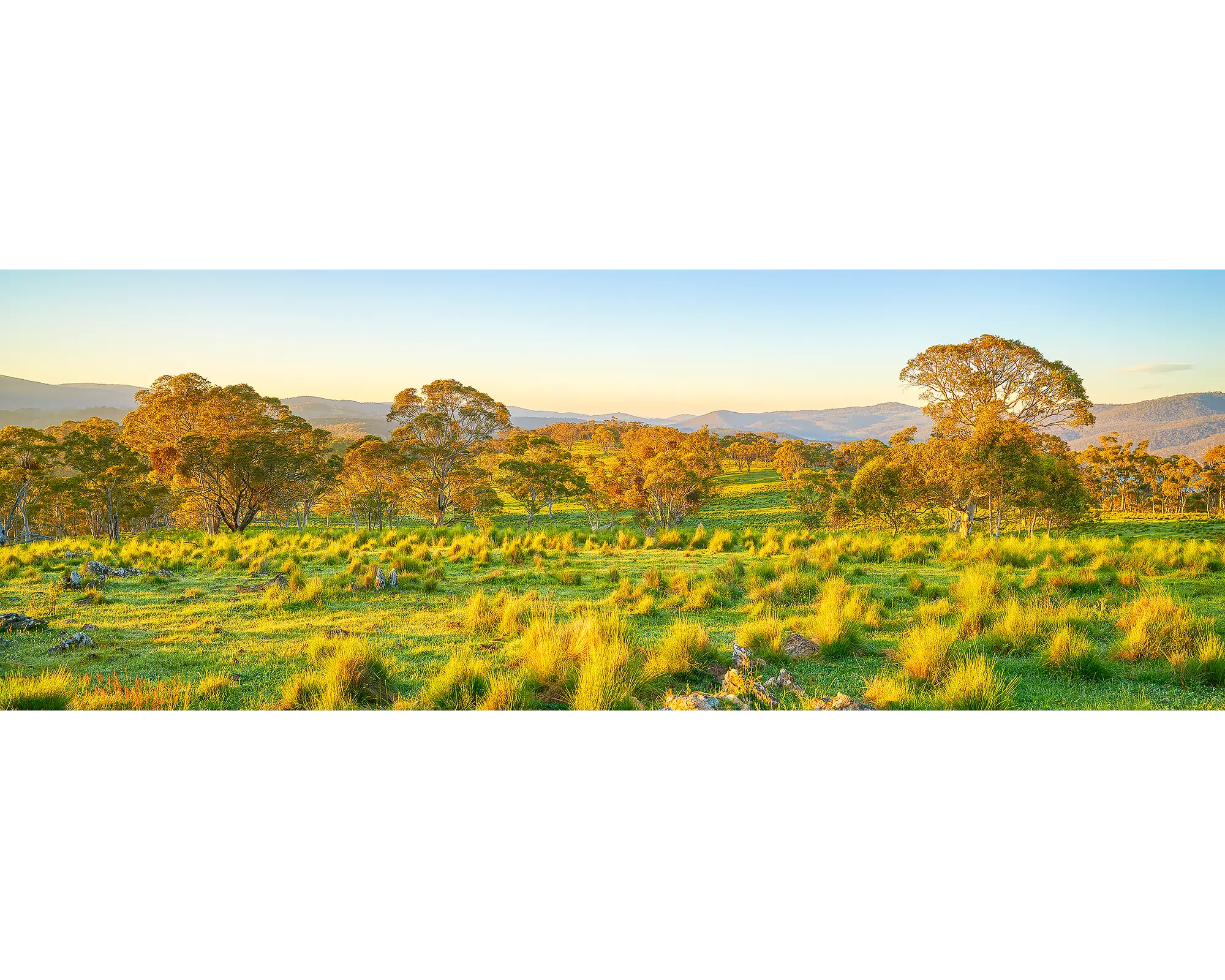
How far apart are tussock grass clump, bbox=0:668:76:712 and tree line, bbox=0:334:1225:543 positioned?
14.7 meters

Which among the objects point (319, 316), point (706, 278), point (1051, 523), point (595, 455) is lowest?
point (1051, 523)

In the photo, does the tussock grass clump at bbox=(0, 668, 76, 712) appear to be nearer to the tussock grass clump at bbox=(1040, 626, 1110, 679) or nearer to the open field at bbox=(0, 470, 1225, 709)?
the open field at bbox=(0, 470, 1225, 709)

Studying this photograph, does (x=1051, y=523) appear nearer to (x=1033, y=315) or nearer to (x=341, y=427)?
(x=1033, y=315)

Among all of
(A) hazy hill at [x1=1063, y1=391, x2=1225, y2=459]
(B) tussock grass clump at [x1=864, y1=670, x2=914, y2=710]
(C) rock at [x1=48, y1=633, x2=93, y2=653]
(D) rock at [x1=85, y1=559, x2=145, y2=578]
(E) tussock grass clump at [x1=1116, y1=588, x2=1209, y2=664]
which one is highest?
(A) hazy hill at [x1=1063, y1=391, x2=1225, y2=459]

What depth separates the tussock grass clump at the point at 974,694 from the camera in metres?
3.37

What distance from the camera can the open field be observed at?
3.63 metres

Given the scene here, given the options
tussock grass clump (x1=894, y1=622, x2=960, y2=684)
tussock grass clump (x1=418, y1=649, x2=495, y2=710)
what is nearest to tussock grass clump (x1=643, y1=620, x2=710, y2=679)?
A: tussock grass clump (x1=418, y1=649, x2=495, y2=710)

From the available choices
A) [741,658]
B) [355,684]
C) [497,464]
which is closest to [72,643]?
[355,684]

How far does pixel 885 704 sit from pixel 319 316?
7.95m

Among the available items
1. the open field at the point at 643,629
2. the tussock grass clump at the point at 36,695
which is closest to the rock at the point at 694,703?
the open field at the point at 643,629

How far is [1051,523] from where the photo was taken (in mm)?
16344

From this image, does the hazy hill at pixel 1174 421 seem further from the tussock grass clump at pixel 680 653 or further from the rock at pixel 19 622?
the rock at pixel 19 622

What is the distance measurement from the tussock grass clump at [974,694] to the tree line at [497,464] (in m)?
11.0

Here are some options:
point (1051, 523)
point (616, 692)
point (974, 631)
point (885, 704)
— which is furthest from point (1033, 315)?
point (1051, 523)
